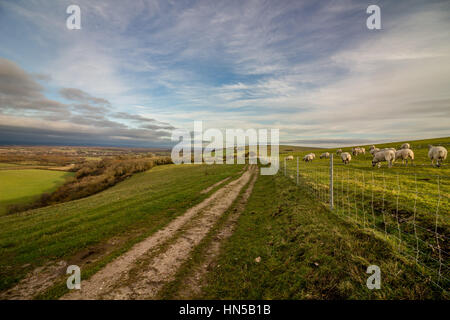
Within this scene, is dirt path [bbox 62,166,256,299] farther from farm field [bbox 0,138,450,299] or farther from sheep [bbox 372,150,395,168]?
sheep [bbox 372,150,395,168]

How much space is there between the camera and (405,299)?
12.7 feet

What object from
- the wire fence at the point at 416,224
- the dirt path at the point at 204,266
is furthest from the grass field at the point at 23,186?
the wire fence at the point at 416,224

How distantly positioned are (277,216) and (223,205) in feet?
16.0

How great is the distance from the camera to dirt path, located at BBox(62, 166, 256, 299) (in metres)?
5.12

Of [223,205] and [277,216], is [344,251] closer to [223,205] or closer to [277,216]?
[277,216]

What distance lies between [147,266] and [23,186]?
5792cm

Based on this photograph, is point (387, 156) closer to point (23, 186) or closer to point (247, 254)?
point (247, 254)

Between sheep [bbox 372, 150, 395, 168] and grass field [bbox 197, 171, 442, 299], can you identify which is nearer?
grass field [bbox 197, 171, 442, 299]

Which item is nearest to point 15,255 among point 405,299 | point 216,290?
point 216,290

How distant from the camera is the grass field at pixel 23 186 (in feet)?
112

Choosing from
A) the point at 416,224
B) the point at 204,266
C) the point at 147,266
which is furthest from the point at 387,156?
the point at 147,266

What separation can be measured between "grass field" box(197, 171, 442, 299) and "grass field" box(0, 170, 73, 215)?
42.1m

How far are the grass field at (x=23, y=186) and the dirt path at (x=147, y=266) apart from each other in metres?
37.9

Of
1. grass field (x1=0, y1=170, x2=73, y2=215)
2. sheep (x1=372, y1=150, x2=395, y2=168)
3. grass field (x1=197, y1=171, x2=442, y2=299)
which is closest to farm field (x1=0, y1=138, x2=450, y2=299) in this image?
grass field (x1=197, y1=171, x2=442, y2=299)
